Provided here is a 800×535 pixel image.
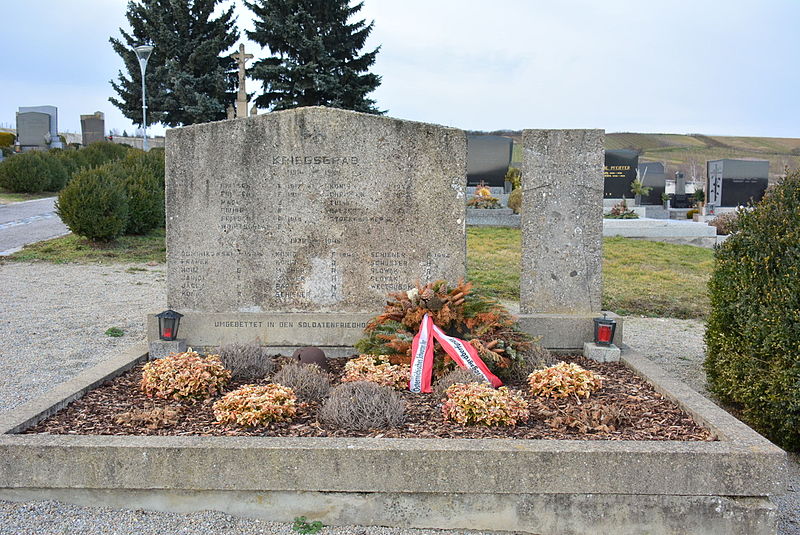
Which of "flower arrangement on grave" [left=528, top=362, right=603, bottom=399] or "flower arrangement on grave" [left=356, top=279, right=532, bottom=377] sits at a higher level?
"flower arrangement on grave" [left=356, top=279, right=532, bottom=377]

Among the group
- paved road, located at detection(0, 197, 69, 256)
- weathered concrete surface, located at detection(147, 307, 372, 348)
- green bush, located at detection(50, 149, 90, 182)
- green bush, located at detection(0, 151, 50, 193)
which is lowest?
weathered concrete surface, located at detection(147, 307, 372, 348)

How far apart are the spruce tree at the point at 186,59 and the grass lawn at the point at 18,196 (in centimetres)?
714

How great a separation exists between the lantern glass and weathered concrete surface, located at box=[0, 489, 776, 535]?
2.44m

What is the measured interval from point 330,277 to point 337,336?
54 centimetres

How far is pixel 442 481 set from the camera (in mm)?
3607

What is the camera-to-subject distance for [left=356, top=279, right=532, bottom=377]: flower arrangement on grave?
529 centimetres

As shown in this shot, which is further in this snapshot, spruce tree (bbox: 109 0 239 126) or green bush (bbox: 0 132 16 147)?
green bush (bbox: 0 132 16 147)

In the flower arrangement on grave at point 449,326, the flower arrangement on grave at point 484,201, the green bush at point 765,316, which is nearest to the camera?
the green bush at point 765,316

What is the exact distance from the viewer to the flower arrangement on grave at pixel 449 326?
17.3 ft

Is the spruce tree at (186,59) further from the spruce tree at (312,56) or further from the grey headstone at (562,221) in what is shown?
the grey headstone at (562,221)

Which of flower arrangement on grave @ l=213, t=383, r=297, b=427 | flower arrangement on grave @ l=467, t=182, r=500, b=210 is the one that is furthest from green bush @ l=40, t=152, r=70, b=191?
flower arrangement on grave @ l=213, t=383, r=297, b=427

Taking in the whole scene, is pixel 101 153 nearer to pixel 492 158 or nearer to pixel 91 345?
pixel 492 158

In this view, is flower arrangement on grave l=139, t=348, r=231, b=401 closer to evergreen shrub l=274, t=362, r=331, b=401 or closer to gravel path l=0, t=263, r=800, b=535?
evergreen shrub l=274, t=362, r=331, b=401

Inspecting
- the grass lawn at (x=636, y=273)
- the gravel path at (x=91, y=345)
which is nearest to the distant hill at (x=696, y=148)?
the grass lawn at (x=636, y=273)
